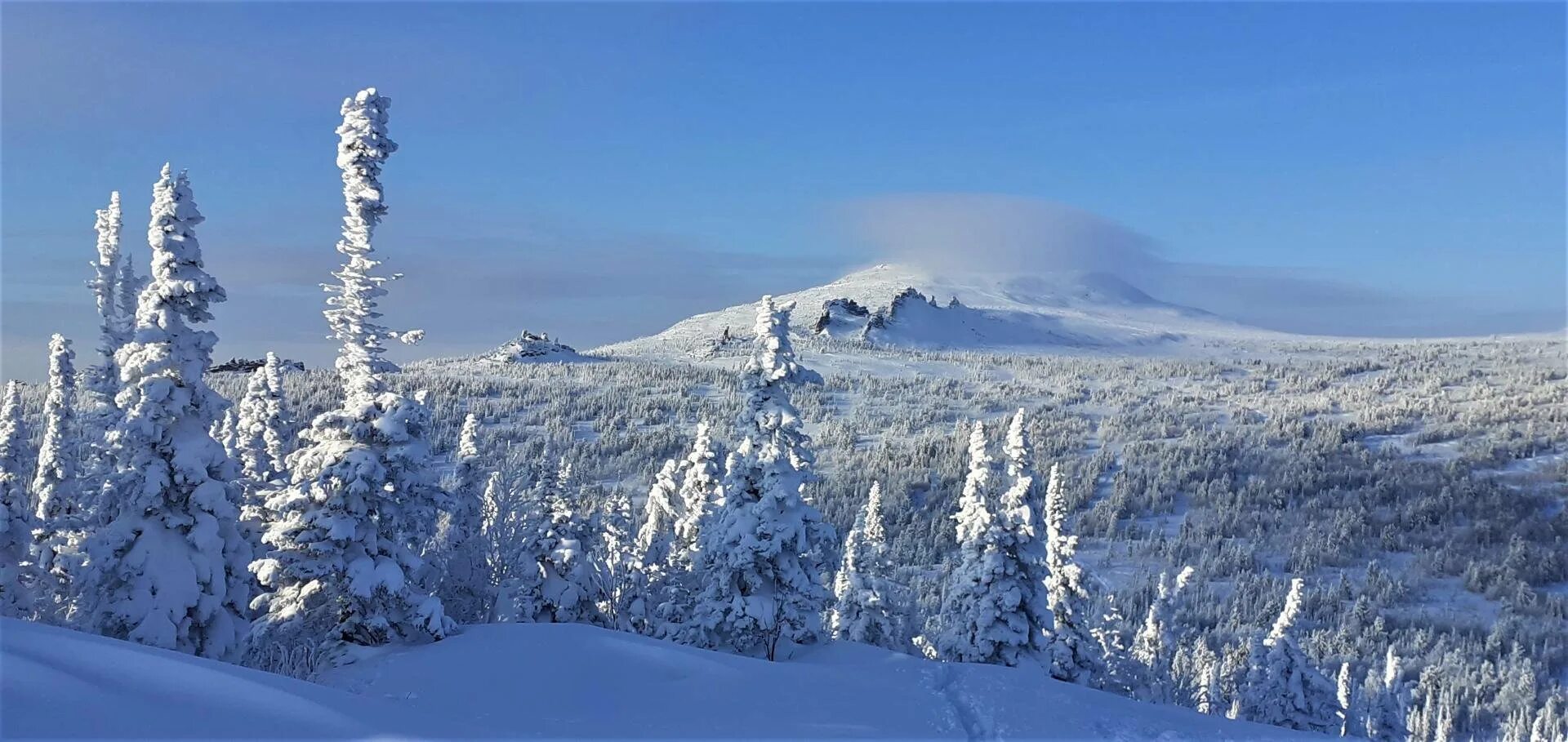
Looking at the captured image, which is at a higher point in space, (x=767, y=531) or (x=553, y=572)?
(x=767, y=531)

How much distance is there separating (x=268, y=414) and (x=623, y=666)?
23677mm

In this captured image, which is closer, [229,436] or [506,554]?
[229,436]

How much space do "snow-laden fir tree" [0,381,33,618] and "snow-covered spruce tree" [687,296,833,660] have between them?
17212 mm

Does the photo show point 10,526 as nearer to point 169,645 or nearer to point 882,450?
point 169,645

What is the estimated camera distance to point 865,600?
115 feet

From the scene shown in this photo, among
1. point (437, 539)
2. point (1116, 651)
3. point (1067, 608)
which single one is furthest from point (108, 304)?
point (1116, 651)

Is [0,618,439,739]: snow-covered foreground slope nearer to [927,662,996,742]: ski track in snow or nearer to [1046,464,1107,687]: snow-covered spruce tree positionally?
[927,662,996,742]: ski track in snow

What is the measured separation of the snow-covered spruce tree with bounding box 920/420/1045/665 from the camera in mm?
26938

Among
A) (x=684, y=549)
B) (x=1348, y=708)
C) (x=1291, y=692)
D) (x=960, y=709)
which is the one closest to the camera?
(x=960, y=709)

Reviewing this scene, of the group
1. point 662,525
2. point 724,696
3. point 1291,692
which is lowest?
point 1291,692

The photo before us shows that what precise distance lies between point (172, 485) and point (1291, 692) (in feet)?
119

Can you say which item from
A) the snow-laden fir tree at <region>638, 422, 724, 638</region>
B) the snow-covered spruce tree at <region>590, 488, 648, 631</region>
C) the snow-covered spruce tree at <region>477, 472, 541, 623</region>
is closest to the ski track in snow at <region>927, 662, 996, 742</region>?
the snow-laden fir tree at <region>638, 422, 724, 638</region>

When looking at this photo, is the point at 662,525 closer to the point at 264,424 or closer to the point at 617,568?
the point at 617,568

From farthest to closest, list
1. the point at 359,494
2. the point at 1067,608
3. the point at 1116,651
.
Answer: the point at 1116,651 < the point at 1067,608 < the point at 359,494
